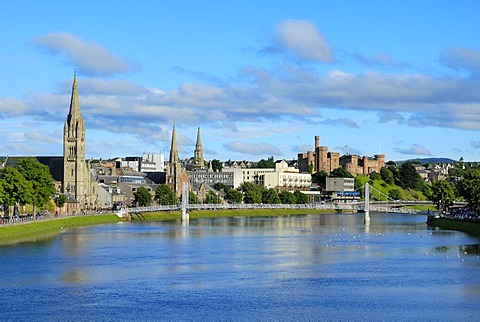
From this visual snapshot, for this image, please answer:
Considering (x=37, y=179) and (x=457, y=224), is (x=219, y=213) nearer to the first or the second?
(x=37, y=179)

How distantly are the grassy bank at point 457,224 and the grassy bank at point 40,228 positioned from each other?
158ft

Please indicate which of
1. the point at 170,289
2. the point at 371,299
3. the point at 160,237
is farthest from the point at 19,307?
the point at 160,237

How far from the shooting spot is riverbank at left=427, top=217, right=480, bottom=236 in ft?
371

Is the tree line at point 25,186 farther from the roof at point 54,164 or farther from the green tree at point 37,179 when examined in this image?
the roof at point 54,164

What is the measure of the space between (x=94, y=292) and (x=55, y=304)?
4.60 meters

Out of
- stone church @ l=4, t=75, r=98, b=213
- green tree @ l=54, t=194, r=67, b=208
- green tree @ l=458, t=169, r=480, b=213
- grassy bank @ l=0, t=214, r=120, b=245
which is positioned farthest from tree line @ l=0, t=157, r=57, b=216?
green tree @ l=458, t=169, r=480, b=213

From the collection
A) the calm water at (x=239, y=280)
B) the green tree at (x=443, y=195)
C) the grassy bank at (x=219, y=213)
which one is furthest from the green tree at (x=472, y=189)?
the grassy bank at (x=219, y=213)

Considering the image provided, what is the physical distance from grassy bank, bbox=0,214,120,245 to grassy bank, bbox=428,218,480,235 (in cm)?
4827

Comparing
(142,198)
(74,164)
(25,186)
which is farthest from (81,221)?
(142,198)

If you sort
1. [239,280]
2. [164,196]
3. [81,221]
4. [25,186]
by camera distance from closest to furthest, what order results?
[239,280] → [25,186] → [81,221] → [164,196]

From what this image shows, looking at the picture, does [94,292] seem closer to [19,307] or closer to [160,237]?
[19,307]

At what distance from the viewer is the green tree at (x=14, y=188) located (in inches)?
4124

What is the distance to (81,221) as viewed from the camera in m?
129

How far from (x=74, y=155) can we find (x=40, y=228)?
60777 millimetres
